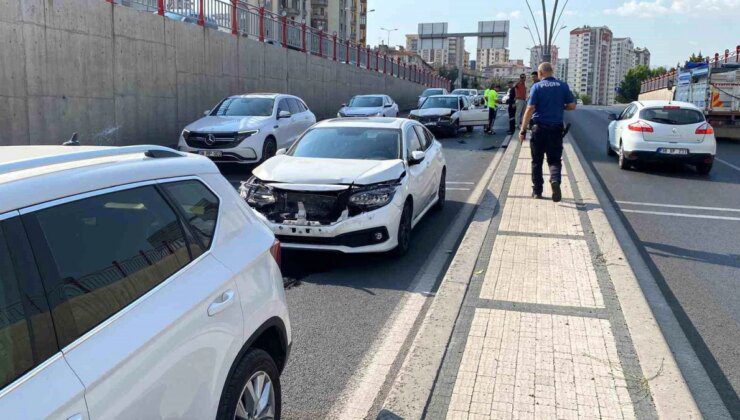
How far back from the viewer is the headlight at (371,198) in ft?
22.0

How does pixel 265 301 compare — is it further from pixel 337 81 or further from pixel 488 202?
pixel 337 81

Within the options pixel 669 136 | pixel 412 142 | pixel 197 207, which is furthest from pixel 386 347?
pixel 669 136

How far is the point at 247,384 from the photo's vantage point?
2824 millimetres

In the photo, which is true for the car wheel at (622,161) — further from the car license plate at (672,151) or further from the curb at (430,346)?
the curb at (430,346)

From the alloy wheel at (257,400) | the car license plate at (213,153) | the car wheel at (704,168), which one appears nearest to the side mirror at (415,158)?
the alloy wheel at (257,400)

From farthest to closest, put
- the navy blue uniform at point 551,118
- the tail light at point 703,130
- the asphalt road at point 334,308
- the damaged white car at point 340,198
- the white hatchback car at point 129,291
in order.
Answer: the tail light at point 703,130, the navy blue uniform at point 551,118, the damaged white car at point 340,198, the asphalt road at point 334,308, the white hatchback car at point 129,291

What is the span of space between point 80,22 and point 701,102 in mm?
20654

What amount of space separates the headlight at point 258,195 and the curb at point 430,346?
205 cm

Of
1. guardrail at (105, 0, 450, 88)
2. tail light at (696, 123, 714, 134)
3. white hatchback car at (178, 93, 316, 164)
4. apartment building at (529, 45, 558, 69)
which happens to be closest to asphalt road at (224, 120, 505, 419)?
white hatchback car at (178, 93, 316, 164)

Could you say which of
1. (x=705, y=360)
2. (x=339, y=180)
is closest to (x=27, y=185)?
(x=705, y=360)

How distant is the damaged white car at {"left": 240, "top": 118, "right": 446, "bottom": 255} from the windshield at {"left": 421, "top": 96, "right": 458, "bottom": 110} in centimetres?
1622

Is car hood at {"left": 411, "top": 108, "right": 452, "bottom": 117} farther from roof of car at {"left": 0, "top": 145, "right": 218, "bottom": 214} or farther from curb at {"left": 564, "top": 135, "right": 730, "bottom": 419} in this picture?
roof of car at {"left": 0, "top": 145, "right": 218, "bottom": 214}

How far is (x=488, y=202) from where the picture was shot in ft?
31.9

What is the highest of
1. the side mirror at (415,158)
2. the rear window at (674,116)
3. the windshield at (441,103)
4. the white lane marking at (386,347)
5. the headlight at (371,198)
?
the windshield at (441,103)
